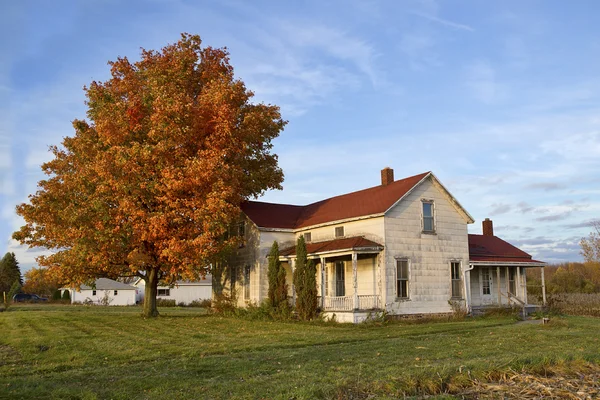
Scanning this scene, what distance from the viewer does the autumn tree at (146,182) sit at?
2380 centimetres

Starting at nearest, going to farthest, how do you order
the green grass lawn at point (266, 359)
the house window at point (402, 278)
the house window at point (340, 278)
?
the green grass lawn at point (266, 359)
the house window at point (402, 278)
the house window at point (340, 278)

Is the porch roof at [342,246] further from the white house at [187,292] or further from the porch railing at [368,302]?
the white house at [187,292]

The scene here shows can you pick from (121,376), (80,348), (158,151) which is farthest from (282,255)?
(121,376)

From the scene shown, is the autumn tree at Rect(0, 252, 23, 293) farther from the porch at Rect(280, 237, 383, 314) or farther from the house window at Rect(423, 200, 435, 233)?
the house window at Rect(423, 200, 435, 233)

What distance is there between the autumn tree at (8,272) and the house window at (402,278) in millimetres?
65716

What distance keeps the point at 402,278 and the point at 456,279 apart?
372 centimetres

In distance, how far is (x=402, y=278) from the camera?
24.6m

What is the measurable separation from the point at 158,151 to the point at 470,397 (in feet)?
62.4

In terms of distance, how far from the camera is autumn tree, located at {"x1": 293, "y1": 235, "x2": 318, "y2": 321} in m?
24.5

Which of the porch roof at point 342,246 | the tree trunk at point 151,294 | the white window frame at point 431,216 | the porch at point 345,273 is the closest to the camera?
the porch roof at point 342,246

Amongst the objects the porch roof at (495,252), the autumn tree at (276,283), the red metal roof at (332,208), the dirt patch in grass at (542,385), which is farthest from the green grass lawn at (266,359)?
the porch roof at (495,252)

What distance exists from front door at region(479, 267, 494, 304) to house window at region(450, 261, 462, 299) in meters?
3.30

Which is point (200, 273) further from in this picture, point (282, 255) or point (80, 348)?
point (80, 348)

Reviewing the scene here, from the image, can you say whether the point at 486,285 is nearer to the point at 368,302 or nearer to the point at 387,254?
the point at 387,254
